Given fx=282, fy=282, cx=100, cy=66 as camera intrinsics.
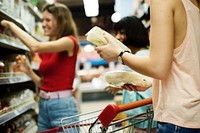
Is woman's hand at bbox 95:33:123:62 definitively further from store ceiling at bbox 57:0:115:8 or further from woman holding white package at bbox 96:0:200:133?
store ceiling at bbox 57:0:115:8

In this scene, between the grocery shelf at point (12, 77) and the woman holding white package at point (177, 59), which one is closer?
the woman holding white package at point (177, 59)

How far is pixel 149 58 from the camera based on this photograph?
110 centimetres

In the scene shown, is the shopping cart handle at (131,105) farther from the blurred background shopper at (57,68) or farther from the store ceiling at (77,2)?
the store ceiling at (77,2)

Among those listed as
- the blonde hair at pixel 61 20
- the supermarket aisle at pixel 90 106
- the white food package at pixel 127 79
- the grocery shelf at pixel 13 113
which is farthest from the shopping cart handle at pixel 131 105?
the supermarket aisle at pixel 90 106

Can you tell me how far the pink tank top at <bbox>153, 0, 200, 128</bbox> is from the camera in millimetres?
1087

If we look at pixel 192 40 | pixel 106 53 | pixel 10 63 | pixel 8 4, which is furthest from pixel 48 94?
pixel 192 40

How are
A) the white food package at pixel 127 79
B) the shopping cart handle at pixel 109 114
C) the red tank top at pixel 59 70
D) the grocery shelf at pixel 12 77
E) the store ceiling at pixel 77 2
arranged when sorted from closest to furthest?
the shopping cart handle at pixel 109 114, the white food package at pixel 127 79, the grocery shelf at pixel 12 77, the red tank top at pixel 59 70, the store ceiling at pixel 77 2

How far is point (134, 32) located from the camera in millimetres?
2191

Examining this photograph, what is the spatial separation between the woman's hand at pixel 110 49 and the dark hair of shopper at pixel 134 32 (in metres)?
0.94

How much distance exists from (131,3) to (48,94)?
13.5 feet

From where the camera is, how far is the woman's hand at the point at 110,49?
4.07ft

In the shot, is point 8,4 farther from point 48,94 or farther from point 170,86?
point 170,86

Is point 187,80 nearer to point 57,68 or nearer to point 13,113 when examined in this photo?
point 57,68

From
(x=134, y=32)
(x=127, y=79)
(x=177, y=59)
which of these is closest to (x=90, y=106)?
(x=134, y=32)
